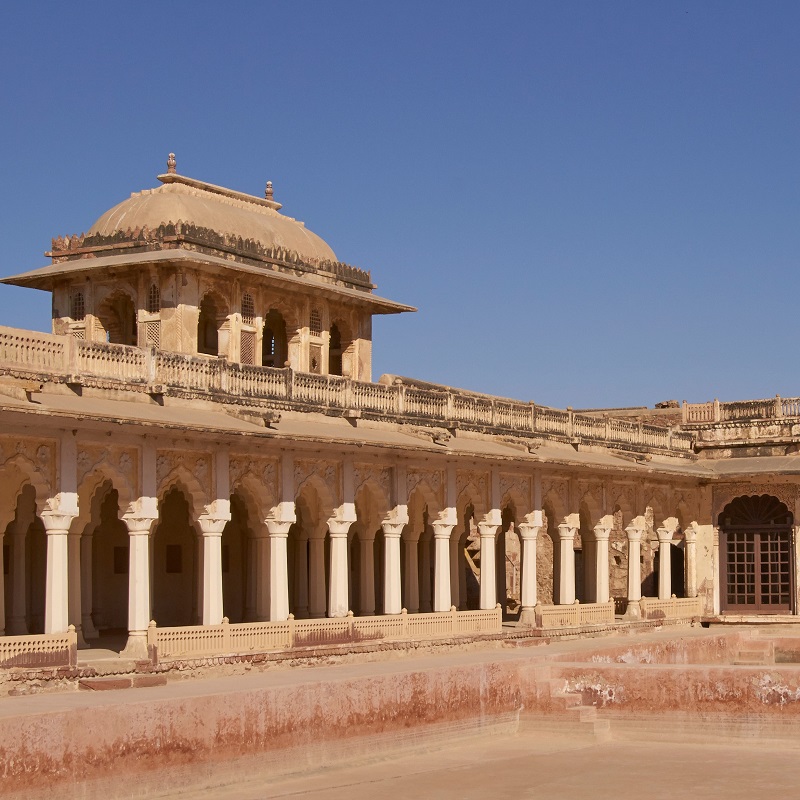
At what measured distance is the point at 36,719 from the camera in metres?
14.6

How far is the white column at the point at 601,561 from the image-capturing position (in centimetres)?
3247

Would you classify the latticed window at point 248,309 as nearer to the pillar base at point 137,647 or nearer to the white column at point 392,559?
the white column at point 392,559

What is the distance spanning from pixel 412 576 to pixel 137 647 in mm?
10792

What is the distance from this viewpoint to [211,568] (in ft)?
73.5

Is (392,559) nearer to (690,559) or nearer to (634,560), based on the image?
(634,560)

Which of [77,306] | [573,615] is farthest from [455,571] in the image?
[77,306]

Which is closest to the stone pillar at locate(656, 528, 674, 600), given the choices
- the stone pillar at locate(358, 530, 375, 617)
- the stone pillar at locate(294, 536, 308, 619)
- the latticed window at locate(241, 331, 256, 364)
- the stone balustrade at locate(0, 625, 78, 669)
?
the stone pillar at locate(358, 530, 375, 617)

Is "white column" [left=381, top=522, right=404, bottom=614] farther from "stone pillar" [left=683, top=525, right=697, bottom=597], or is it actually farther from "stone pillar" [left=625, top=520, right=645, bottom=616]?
"stone pillar" [left=683, top=525, right=697, bottom=597]

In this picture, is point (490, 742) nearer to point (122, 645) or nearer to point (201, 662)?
point (201, 662)

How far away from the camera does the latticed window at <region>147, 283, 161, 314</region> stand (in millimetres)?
26406

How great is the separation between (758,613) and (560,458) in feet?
24.6

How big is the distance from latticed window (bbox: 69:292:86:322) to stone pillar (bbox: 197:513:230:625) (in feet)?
20.4

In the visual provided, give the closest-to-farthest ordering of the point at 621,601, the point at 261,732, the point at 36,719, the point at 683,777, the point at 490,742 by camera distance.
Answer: the point at 36,719, the point at 261,732, the point at 683,777, the point at 490,742, the point at 621,601

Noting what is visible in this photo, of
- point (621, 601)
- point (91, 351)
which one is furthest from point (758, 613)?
point (91, 351)
